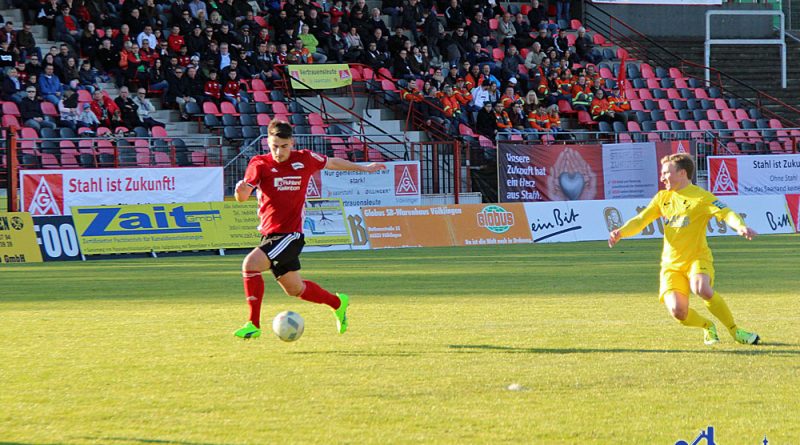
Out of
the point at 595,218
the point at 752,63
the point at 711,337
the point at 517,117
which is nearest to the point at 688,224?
the point at 711,337

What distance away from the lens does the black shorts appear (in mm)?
10484

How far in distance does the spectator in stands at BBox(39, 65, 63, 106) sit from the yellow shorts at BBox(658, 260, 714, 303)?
807 inches

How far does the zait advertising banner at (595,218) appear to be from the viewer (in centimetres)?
2783

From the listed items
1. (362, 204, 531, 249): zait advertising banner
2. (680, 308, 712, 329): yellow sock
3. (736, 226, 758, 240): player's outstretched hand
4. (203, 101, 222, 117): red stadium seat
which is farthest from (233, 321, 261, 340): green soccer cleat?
(203, 101, 222, 117): red stadium seat

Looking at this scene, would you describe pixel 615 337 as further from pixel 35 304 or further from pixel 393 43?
pixel 393 43

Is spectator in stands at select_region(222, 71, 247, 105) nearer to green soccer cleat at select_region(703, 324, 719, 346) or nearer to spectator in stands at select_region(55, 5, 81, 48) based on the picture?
spectator in stands at select_region(55, 5, 81, 48)

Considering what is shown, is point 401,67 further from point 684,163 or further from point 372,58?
point 684,163

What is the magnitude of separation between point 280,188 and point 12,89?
18.6 metres

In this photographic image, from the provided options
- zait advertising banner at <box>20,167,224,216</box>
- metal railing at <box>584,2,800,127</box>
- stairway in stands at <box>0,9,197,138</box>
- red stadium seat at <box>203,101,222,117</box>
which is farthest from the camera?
metal railing at <box>584,2,800,127</box>

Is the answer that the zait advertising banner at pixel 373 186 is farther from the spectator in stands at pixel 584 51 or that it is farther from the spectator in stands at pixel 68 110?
the spectator in stands at pixel 584 51

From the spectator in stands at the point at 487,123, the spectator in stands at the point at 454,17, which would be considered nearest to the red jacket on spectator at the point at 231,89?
the spectator in stands at the point at 487,123

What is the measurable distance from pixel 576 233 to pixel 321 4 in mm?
12627

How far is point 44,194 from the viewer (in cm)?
2394

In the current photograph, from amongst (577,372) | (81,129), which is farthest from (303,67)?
(577,372)
